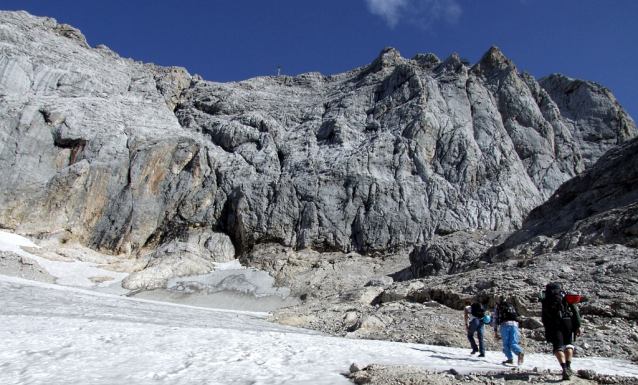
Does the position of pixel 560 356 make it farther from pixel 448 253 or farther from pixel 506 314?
pixel 448 253

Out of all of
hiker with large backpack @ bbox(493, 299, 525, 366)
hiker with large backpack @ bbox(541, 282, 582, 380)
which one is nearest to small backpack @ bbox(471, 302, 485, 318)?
hiker with large backpack @ bbox(493, 299, 525, 366)

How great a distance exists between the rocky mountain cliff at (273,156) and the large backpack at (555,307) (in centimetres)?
4424

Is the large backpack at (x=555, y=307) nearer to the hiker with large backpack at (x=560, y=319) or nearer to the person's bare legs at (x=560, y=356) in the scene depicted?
the hiker with large backpack at (x=560, y=319)

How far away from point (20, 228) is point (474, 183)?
57772 mm

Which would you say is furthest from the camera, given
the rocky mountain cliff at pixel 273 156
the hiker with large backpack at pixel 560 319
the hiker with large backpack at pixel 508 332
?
the rocky mountain cliff at pixel 273 156

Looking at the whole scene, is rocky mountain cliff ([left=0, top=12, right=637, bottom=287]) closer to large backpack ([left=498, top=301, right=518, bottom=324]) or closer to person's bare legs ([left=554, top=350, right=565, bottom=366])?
large backpack ([left=498, top=301, right=518, bottom=324])

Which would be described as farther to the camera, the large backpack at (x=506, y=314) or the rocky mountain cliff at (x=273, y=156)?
the rocky mountain cliff at (x=273, y=156)

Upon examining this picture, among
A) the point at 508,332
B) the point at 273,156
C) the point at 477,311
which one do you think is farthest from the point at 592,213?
the point at 273,156

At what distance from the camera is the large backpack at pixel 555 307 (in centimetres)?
725

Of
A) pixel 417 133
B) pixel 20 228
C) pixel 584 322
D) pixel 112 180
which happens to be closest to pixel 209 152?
pixel 112 180

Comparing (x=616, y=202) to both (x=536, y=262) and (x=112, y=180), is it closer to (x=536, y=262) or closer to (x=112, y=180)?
(x=536, y=262)

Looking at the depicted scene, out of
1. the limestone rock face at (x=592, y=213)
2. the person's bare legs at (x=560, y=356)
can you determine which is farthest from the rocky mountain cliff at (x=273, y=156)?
the person's bare legs at (x=560, y=356)

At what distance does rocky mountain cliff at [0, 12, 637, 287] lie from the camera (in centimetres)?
5284

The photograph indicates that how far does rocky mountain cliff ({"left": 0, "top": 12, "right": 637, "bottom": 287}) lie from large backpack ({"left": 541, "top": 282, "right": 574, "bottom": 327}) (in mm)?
44236
